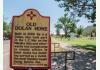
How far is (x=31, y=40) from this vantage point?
5.56ft

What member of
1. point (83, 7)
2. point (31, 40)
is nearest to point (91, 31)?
point (83, 7)

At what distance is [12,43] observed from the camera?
1720mm

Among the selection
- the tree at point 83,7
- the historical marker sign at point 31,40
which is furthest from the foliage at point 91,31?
the historical marker sign at point 31,40

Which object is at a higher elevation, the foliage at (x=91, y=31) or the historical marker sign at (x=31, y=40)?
the foliage at (x=91, y=31)

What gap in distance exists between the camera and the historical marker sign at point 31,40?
169 cm

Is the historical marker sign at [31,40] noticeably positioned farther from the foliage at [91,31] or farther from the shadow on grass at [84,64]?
the foliage at [91,31]

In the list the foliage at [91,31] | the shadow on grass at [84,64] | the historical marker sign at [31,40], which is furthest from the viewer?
the foliage at [91,31]

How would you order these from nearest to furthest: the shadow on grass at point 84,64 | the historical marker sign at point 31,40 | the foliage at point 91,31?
1. the historical marker sign at point 31,40
2. the shadow on grass at point 84,64
3. the foliage at point 91,31

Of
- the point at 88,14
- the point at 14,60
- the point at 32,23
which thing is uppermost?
the point at 88,14

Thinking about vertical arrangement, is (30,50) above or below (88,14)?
below

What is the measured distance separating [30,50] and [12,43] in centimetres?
13

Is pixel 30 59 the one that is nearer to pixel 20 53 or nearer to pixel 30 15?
pixel 20 53
